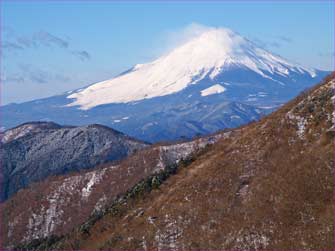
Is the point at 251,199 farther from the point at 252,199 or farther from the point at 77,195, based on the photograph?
the point at 77,195

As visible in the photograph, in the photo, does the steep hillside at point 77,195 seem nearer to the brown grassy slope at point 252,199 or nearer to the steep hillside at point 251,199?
the steep hillside at point 251,199

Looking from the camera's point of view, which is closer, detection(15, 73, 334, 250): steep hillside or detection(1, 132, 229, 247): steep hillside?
detection(15, 73, 334, 250): steep hillside

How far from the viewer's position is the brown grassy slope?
5872 centimetres

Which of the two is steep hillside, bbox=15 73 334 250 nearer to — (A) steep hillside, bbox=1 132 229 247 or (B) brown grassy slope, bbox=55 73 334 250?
(B) brown grassy slope, bbox=55 73 334 250

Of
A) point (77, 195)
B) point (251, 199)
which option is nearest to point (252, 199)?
point (251, 199)

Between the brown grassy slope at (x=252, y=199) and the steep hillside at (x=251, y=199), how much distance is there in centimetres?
10

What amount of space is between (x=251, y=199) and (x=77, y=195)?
7002 cm

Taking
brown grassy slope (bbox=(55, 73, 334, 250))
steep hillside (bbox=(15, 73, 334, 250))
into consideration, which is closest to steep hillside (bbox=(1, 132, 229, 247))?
steep hillside (bbox=(15, 73, 334, 250))

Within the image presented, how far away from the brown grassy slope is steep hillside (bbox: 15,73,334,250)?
10 cm

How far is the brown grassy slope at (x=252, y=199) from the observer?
2312 inches

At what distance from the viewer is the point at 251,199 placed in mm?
64375

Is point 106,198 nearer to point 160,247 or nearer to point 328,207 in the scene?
point 160,247

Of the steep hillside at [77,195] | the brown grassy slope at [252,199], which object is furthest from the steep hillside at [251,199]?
the steep hillside at [77,195]

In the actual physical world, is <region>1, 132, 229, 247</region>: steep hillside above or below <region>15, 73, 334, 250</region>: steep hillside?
below
